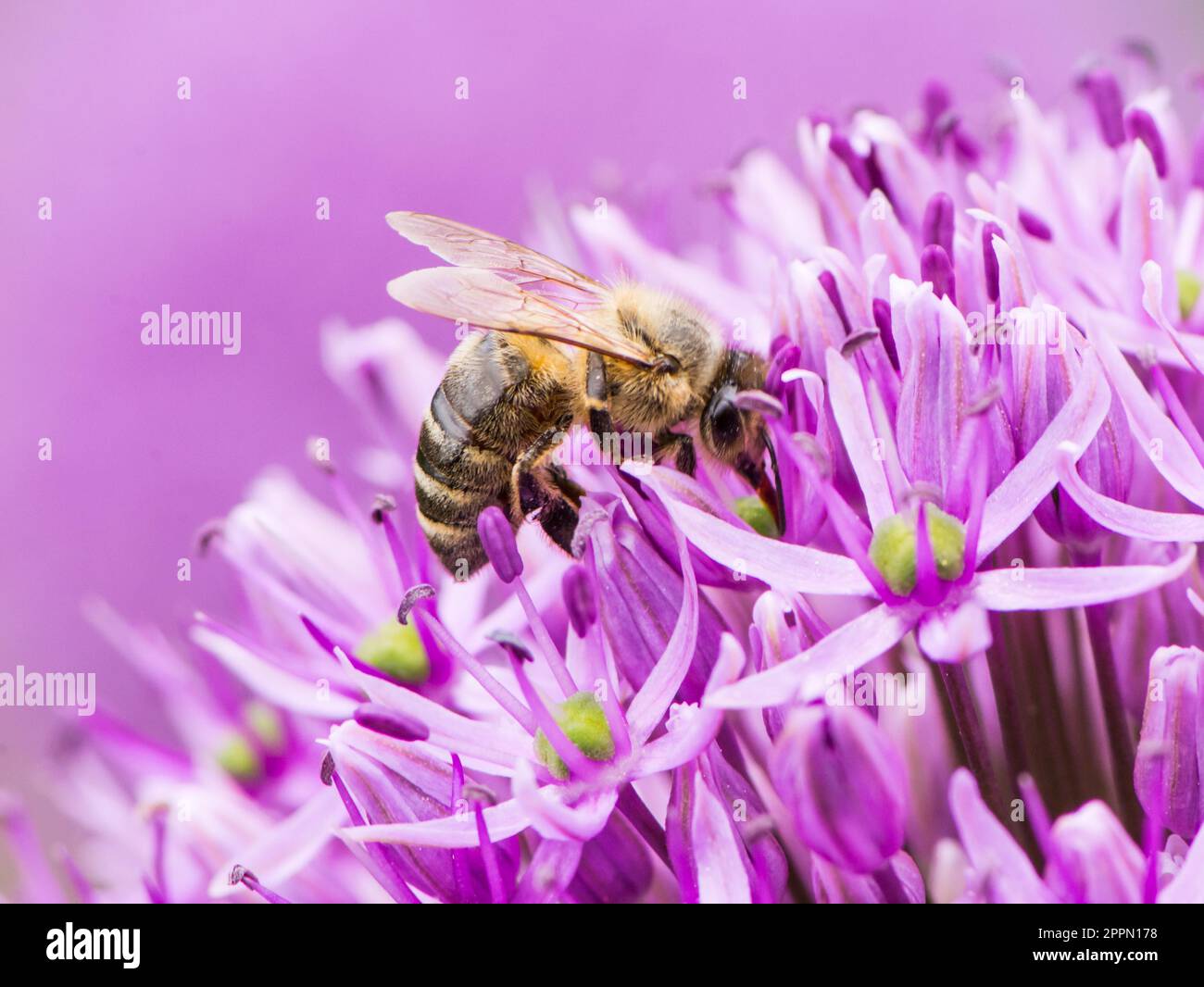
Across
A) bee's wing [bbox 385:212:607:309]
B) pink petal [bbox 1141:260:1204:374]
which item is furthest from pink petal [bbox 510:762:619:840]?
pink petal [bbox 1141:260:1204:374]

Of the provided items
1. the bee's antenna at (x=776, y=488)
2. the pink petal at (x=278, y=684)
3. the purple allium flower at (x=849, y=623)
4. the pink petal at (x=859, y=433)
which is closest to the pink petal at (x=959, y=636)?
the purple allium flower at (x=849, y=623)

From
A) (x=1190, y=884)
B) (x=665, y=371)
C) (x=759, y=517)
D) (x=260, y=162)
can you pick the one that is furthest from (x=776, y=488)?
(x=260, y=162)

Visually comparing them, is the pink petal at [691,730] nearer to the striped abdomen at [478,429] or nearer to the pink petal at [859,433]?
the pink petal at [859,433]

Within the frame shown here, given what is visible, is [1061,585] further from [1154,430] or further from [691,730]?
[691,730]

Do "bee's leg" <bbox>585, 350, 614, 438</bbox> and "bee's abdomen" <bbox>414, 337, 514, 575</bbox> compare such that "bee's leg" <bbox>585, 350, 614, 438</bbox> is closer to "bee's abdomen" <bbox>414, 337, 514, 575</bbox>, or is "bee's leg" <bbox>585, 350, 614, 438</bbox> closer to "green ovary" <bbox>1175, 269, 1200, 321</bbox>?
"bee's abdomen" <bbox>414, 337, 514, 575</bbox>
